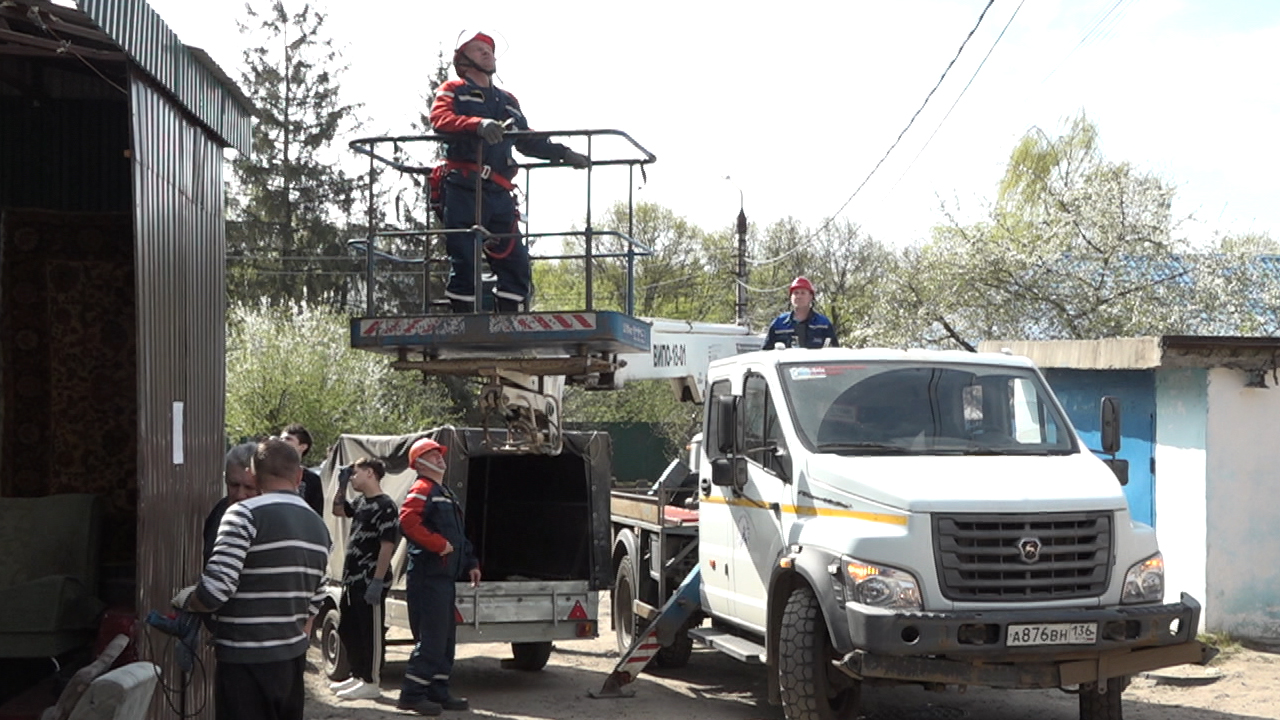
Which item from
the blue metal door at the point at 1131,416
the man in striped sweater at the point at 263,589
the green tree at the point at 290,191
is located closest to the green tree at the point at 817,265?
the green tree at the point at 290,191

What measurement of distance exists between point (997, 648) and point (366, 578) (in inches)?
188

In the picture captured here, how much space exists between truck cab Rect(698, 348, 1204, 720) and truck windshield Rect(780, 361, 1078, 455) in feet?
0.04

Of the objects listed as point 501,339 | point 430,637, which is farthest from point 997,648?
point 430,637

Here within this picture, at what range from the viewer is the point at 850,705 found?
891 centimetres

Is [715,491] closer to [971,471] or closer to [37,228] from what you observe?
[971,471]

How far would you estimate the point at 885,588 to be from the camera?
27.3ft

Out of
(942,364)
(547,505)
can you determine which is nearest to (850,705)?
(942,364)

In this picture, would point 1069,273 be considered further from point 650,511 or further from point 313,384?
point 313,384

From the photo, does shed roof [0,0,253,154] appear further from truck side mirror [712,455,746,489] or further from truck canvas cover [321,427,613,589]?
truck side mirror [712,455,746,489]

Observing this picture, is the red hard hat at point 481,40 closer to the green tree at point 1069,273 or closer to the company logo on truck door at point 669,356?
the company logo on truck door at point 669,356

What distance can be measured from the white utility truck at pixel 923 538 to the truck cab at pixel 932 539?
0.01 metres

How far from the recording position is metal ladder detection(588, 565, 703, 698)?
11.0 m

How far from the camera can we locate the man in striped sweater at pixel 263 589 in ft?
20.8

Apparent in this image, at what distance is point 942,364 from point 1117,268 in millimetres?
14309
